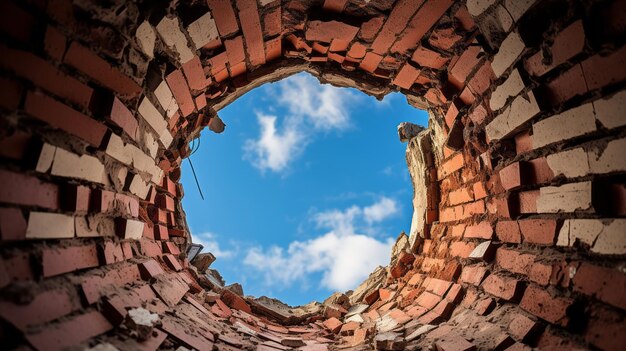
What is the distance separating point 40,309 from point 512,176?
1.86m

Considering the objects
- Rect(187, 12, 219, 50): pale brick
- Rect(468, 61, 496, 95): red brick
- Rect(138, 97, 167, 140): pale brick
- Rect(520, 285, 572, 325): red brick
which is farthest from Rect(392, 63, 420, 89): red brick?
Rect(138, 97, 167, 140): pale brick

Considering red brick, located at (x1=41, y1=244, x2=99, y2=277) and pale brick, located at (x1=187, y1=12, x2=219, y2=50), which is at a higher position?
pale brick, located at (x1=187, y1=12, x2=219, y2=50)

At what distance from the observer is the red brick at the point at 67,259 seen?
3.29 feet

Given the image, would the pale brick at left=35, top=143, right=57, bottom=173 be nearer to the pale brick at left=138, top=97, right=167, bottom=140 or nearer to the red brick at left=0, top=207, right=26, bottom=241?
the red brick at left=0, top=207, right=26, bottom=241

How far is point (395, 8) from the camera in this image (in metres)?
1.77

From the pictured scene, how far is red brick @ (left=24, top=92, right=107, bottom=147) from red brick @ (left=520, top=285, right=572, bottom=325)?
1.83 meters

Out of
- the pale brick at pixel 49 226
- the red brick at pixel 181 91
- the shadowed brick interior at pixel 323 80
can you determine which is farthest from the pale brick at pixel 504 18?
the pale brick at pixel 49 226

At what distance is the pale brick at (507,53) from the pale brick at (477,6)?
0.17 meters

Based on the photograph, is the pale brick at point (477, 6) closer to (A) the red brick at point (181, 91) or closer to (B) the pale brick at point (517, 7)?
(B) the pale brick at point (517, 7)

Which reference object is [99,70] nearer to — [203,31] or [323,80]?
[203,31]

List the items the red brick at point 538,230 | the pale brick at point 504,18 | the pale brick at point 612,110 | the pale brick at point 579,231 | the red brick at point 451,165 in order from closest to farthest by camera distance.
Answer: the pale brick at point 612,110 → the pale brick at point 579,231 → the red brick at point 538,230 → the pale brick at point 504,18 → the red brick at point 451,165

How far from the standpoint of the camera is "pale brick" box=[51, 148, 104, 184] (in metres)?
1.09

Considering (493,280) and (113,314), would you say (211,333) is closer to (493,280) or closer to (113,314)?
(113,314)

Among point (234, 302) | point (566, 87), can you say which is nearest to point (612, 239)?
point (566, 87)
